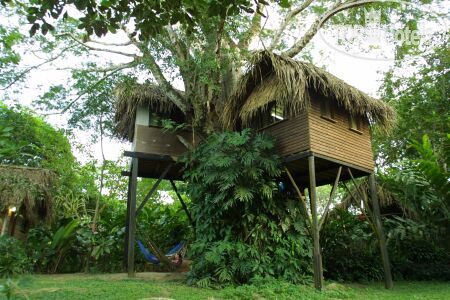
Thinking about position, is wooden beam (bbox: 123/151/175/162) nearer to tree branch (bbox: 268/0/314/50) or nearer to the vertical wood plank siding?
the vertical wood plank siding

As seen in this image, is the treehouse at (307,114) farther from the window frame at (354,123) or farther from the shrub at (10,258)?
the shrub at (10,258)

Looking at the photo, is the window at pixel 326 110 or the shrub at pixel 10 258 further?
the window at pixel 326 110

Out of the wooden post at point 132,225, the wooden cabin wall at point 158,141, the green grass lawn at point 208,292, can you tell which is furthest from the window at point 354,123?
the wooden post at point 132,225

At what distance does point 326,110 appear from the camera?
8.05 meters

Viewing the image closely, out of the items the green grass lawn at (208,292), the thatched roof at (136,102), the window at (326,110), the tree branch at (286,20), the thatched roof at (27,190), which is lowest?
the green grass lawn at (208,292)

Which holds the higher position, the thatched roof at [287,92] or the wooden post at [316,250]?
the thatched roof at [287,92]

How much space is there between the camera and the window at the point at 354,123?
8.47 metres

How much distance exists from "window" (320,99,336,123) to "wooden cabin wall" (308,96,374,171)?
0.07m

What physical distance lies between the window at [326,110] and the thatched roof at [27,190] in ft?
21.8

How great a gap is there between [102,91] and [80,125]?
4.77ft

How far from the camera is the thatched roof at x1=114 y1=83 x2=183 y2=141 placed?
9.33 m

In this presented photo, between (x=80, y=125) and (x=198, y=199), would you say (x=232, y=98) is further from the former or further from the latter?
(x=80, y=125)

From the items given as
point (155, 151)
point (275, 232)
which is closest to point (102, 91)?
point (155, 151)

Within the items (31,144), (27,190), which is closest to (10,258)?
(27,190)
